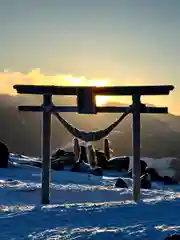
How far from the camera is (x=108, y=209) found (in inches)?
412

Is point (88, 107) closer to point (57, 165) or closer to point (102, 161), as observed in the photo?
point (57, 165)

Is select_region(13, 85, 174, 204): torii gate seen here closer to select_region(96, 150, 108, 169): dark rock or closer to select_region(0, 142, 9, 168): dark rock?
select_region(0, 142, 9, 168): dark rock

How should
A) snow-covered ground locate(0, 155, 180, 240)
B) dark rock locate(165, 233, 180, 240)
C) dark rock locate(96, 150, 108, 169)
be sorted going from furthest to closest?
dark rock locate(96, 150, 108, 169) → snow-covered ground locate(0, 155, 180, 240) → dark rock locate(165, 233, 180, 240)

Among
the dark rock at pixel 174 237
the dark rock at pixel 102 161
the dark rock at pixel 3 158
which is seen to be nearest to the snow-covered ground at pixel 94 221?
the dark rock at pixel 174 237

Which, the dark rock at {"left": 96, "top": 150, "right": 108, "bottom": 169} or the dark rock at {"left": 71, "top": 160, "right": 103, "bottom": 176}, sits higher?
the dark rock at {"left": 96, "top": 150, "right": 108, "bottom": 169}

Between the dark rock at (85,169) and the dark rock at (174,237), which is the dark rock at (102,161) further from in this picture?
the dark rock at (174,237)

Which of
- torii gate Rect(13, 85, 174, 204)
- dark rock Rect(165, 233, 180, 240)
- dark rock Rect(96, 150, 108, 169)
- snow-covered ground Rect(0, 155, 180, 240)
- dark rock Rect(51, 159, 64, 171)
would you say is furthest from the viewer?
dark rock Rect(96, 150, 108, 169)

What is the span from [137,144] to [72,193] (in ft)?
14.0

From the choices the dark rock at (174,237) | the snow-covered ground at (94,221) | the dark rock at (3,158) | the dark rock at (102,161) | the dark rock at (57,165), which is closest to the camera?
the dark rock at (174,237)

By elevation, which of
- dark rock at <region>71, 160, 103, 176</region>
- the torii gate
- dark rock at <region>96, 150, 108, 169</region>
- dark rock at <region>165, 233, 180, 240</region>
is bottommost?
dark rock at <region>165, 233, 180, 240</region>

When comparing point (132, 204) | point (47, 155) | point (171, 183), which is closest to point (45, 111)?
point (47, 155)

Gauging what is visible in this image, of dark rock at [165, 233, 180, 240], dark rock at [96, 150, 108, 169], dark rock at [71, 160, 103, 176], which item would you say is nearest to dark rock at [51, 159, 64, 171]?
dark rock at [71, 160, 103, 176]

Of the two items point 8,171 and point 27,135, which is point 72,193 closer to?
point 8,171

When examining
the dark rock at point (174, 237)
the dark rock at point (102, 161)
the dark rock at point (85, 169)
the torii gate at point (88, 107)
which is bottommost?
the dark rock at point (174, 237)
